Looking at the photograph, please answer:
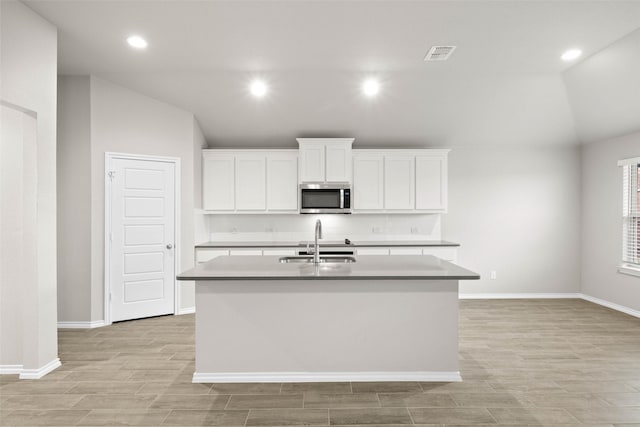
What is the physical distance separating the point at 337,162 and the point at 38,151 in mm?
3679

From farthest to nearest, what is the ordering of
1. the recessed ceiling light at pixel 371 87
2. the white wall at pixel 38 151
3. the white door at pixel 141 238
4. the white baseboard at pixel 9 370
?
the recessed ceiling light at pixel 371 87, the white door at pixel 141 238, the white baseboard at pixel 9 370, the white wall at pixel 38 151

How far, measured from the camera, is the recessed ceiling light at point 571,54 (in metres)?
4.32

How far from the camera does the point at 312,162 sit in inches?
235

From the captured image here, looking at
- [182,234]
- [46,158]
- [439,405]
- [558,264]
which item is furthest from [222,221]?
[558,264]

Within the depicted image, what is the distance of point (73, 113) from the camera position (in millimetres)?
4766

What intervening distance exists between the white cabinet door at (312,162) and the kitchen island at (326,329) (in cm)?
288

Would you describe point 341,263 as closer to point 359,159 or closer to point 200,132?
point 359,159

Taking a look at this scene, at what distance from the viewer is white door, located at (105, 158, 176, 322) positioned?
497 cm

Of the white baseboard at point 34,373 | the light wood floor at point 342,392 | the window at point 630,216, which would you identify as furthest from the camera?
the window at point 630,216

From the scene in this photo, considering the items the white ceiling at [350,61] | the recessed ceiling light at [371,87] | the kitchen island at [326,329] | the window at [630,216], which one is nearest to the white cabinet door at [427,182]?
the white ceiling at [350,61]

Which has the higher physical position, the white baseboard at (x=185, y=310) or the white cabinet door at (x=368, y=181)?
the white cabinet door at (x=368, y=181)

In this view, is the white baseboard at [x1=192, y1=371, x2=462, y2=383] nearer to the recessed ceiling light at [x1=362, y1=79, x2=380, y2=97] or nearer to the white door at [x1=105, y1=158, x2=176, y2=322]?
the white door at [x1=105, y1=158, x2=176, y2=322]

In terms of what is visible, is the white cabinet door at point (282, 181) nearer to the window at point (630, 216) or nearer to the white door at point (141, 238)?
the white door at point (141, 238)

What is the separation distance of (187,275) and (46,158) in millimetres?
1700
